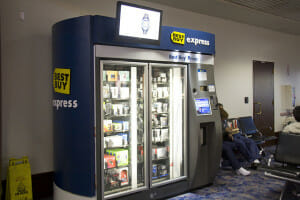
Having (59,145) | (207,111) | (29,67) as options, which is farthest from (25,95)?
(207,111)

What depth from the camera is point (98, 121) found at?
3.52 meters

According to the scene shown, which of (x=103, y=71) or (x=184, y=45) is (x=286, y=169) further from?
(x=103, y=71)

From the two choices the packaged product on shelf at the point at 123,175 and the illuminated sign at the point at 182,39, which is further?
the illuminated sign at the point at 182,39

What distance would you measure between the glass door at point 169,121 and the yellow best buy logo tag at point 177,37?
42 cm

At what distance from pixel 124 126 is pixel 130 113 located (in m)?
0.21

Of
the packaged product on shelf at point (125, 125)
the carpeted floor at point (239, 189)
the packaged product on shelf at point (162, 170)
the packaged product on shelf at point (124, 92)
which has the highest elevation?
the packaged product on shelf at point (124, 92)

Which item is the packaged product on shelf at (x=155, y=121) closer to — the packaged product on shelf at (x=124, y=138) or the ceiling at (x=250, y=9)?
the packaged product on shelf at (x=124, y=138)

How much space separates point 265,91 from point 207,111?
4040 millimetres

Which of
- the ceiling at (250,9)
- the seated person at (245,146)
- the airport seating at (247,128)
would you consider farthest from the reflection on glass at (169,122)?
the airport seating at (247,128)

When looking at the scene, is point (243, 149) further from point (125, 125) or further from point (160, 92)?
point (125, 125)

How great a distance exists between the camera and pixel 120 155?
13.1 ft

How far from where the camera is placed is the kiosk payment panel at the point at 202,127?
435 cm

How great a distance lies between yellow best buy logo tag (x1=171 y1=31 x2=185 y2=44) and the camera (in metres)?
4.14

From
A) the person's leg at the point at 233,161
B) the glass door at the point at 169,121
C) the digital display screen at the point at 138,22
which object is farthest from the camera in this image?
the person's leg at the point at 233,161
